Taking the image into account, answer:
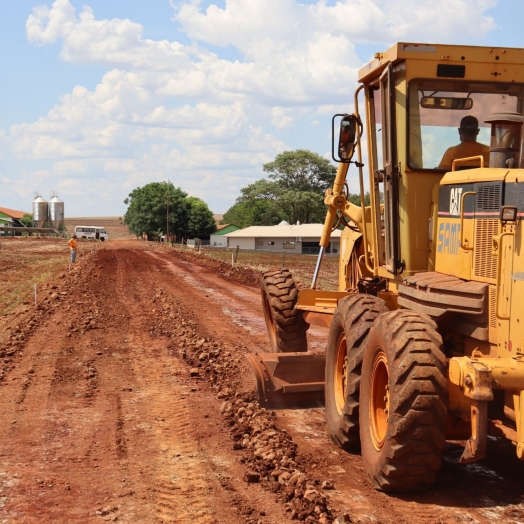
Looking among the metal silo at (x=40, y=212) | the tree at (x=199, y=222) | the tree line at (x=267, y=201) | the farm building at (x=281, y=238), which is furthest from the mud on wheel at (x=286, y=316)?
the metal silo at (x=40, y=212)

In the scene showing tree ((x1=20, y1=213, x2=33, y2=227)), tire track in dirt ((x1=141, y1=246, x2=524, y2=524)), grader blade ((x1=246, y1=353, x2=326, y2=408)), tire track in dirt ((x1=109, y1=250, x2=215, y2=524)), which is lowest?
tire track in dirt ((x1=109, y1=250, x2=215, y2=524))

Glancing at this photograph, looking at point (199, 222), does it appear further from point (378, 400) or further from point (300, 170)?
point (378, 400)

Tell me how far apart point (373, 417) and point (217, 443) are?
5.78ft

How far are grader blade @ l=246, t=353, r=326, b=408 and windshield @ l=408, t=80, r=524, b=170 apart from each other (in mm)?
2694

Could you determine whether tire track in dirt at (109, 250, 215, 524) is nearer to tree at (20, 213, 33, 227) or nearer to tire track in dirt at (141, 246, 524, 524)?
tire track in dirt at (141, 246, 524, 524)

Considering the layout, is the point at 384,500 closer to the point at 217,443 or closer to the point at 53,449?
the point at 217,443

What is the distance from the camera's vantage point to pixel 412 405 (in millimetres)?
5324

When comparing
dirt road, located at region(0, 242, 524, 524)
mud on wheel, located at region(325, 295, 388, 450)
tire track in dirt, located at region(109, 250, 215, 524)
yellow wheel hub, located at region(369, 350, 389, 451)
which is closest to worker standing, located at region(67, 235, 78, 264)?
dirt road, located at region(0, 242, 524, 524)

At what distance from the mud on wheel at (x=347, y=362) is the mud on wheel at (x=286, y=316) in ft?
7.46

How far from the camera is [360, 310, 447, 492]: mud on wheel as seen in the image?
210 inches

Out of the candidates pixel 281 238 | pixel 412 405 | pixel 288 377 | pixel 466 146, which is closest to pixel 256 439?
pixel 288 377

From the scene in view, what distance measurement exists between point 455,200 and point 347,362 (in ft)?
5.77

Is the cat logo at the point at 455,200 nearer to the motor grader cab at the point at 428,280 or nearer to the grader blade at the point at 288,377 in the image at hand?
the motor grader cab at the point at 428,280

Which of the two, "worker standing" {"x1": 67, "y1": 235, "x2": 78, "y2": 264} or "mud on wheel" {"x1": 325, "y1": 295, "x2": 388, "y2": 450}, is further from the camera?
"worker standing" {"x1": 67, "y1": 235, "x2": 78, "y2": 264}
